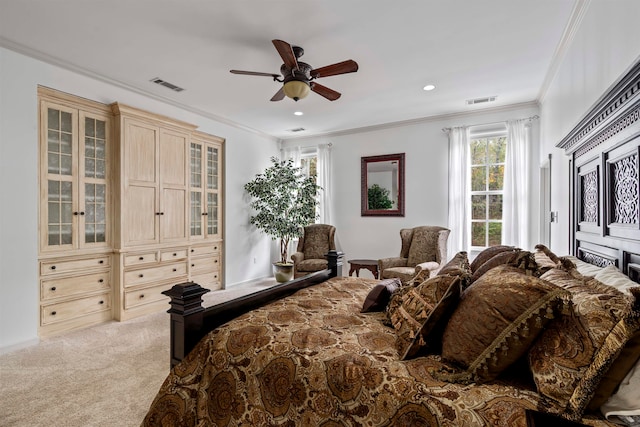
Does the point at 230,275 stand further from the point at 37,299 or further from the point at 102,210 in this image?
the point at 37,299

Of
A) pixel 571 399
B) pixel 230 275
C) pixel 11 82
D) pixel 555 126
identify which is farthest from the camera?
pixel 230 275

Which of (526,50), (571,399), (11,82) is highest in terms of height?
(526,50)

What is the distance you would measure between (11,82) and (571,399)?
15.1 ft

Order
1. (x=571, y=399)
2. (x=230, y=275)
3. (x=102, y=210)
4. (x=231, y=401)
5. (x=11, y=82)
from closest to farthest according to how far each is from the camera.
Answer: (x=571, y=399) < (x=231, y=401) < (x=11, y=82) < (x=102, y=210) < (x=230, y=275)

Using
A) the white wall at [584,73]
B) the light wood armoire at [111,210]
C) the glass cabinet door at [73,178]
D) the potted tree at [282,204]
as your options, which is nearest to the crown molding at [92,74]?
the light wood armoire at [111,210]

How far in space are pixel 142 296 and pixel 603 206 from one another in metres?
4.61

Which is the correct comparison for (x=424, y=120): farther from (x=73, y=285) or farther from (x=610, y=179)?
(x=73, y=285)

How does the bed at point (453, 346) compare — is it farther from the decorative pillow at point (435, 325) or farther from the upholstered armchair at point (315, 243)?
the upholstered armchair at point (315, 243)

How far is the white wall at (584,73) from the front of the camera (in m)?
1.67

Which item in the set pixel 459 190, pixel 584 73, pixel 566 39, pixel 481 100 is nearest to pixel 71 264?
pixel 584 73

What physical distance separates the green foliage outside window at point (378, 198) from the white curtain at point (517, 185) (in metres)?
1.79

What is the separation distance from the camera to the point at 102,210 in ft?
12.5

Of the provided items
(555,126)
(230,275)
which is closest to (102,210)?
(230,275)

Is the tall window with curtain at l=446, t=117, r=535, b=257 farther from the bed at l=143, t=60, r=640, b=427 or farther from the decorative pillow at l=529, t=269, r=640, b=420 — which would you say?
the decorative pillow at l=529, t=269, r=640, b=420
